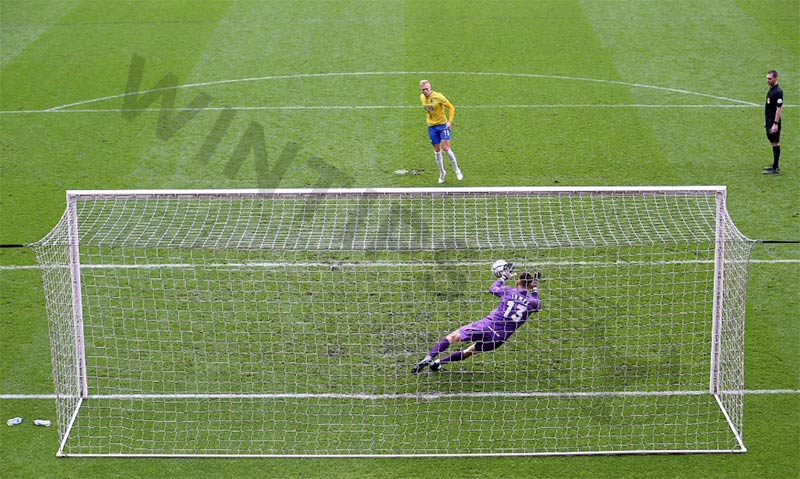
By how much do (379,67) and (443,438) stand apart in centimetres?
1146

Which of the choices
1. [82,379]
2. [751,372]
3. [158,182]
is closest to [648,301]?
[751,372]

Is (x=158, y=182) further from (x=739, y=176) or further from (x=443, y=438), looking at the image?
(x=739, y=176)

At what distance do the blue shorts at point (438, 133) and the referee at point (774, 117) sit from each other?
4963 millimetres

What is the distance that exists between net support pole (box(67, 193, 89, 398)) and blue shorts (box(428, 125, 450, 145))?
659cm

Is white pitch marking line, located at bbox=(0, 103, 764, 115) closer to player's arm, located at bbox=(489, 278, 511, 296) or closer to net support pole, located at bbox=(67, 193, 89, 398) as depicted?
player's arm, located at bbox=(489, 278, 511, 296)

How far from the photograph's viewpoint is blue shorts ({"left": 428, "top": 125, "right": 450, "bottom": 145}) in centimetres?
1658

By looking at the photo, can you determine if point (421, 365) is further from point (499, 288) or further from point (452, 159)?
point (452, 159)

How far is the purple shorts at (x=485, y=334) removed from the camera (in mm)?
11844

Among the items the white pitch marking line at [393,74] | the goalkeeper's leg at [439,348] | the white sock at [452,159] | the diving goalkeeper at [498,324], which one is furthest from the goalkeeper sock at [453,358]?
the white pitch marking line at [393,74]

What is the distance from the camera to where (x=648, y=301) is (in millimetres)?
13148

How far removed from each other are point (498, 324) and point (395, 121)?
7760mm

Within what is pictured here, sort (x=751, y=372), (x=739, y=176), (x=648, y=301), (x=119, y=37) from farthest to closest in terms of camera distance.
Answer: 1. (x=119, y=37)
2. (x=739, y=176)
3. (x=648, y=301)
4. (x=751, y=372)

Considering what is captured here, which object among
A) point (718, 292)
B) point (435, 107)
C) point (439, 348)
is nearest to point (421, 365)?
point (439, 348)

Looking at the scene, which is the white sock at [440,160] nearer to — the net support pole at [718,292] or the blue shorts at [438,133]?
the blue shorts at [438,133]
